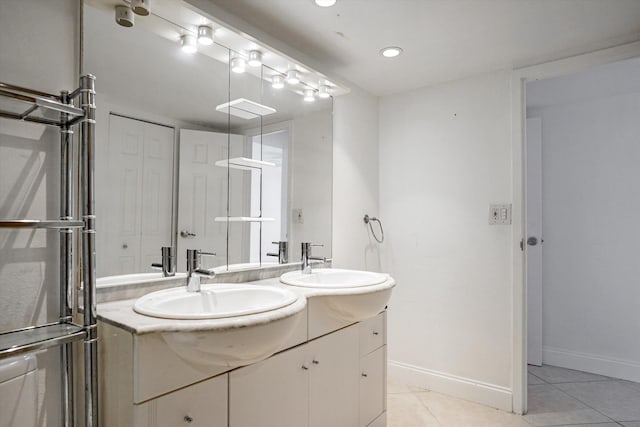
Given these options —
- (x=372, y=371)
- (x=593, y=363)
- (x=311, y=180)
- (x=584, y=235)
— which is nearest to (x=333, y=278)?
(x=372, y=371)

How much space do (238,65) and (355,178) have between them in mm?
1128

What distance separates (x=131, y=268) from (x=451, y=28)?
Answer: 72.8 inches

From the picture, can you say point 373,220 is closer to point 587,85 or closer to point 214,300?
point 214,300

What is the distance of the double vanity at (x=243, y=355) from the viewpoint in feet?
3.32

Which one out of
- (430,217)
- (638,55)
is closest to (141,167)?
(430,217)

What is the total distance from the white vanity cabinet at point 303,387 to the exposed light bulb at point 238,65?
1.33 m

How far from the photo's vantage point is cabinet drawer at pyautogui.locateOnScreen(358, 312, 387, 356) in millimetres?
1881

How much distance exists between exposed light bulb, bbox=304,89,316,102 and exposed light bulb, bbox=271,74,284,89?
0.64ft

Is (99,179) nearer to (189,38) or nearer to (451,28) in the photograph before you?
(189,38)

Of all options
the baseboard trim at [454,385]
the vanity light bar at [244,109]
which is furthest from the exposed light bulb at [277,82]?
the baseboard trim at [454,385]

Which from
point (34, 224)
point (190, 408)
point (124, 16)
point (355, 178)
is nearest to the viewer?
point (34, 224)

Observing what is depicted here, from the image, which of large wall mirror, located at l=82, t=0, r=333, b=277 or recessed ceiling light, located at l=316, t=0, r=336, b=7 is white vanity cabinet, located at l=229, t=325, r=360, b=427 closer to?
large wall mirror, located at l=82, t=0, r=333, b=277

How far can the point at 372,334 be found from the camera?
6.41ft

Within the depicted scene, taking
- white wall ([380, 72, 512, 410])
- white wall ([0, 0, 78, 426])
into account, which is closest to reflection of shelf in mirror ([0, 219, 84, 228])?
white wall ([0, 0, 78, 426])
